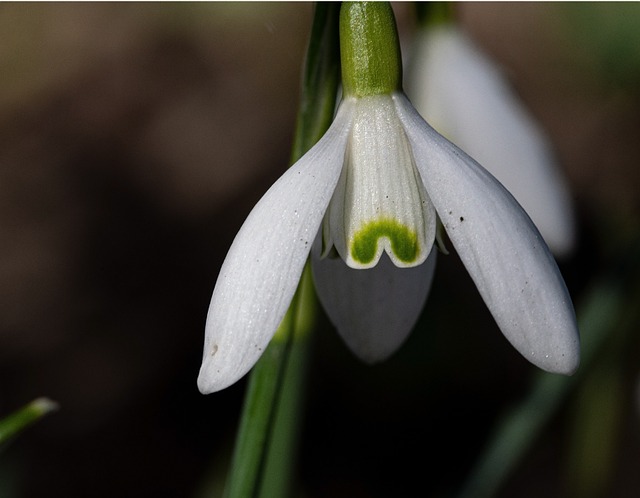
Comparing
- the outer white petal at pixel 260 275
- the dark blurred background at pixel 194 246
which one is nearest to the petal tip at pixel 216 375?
the outer white petal at pixel 260 275

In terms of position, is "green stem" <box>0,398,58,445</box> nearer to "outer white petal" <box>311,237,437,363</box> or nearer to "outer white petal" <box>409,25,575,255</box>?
"outer white petal" <box>311,237,437,363</box>

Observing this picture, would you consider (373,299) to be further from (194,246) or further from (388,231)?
(194,246)

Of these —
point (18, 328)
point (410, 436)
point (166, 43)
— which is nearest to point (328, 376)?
point (410, 436)

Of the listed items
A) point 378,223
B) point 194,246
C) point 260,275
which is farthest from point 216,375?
point 194,246

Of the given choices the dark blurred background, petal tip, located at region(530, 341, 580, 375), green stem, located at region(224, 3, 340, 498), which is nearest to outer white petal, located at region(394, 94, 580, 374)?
petal tip, located at region(530, 341, 580, 375)

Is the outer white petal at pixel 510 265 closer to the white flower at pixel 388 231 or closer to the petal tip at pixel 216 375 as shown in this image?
the white flower at pixel 388 231

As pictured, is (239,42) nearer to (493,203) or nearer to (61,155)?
(61,155)
